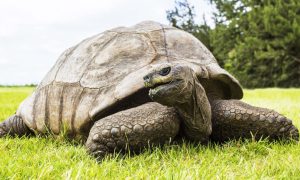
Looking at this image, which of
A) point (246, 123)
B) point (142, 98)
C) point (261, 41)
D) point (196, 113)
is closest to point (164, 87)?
point (196, 113)

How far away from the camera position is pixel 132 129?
2447mm

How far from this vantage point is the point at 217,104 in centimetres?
293

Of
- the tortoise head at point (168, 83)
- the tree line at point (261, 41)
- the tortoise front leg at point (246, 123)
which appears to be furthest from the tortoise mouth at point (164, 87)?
the tree line at point (261, 41)

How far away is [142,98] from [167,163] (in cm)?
63

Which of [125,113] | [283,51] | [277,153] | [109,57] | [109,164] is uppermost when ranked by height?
[109,57]

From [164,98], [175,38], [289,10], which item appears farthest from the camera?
[289,10]

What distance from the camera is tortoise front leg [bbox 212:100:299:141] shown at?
2836 millimetres

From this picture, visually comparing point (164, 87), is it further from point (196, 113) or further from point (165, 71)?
point (196, 113)

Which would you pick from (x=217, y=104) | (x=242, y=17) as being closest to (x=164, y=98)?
(x=217, y=104)

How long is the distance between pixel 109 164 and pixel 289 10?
26.2 m

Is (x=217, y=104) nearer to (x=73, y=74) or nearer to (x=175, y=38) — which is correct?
(x=175, y=38)

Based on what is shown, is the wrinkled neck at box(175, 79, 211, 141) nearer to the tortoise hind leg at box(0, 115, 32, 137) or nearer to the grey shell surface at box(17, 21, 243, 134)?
the grey shell surface at box(17, 21, 243, 134)

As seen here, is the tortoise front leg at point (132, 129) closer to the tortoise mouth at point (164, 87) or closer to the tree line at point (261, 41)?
the tortoise mouth at point (164, 87)

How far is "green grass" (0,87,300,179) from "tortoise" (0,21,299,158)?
117mm
